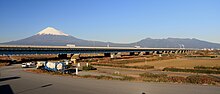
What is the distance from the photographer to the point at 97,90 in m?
24.2

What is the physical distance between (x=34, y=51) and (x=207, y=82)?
6583 centimetres

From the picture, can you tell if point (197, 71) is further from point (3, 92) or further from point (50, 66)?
point (3, 92)

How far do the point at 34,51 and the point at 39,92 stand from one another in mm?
64601

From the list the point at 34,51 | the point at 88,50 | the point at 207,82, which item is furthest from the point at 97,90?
the point at 88,50

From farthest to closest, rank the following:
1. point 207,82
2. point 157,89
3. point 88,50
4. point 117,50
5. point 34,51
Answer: point 117,50, point 88,50, point 34,51, point 207,82, point 157,89

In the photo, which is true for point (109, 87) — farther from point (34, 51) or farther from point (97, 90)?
point (34, 51)

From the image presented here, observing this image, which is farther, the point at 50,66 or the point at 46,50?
the point at 46,50

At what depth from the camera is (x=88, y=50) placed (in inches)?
4444

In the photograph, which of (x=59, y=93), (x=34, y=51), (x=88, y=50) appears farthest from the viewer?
(x=88, y=50)

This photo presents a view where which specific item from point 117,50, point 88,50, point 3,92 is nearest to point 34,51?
point 88,50

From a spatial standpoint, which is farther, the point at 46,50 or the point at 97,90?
the point at 46,50

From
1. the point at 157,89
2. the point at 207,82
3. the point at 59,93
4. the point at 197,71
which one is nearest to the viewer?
the point at 59,93

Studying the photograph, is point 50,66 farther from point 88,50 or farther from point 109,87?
point 88,50

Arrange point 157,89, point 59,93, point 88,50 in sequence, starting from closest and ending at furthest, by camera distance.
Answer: point 59,93
point 157,89
point 88,50
